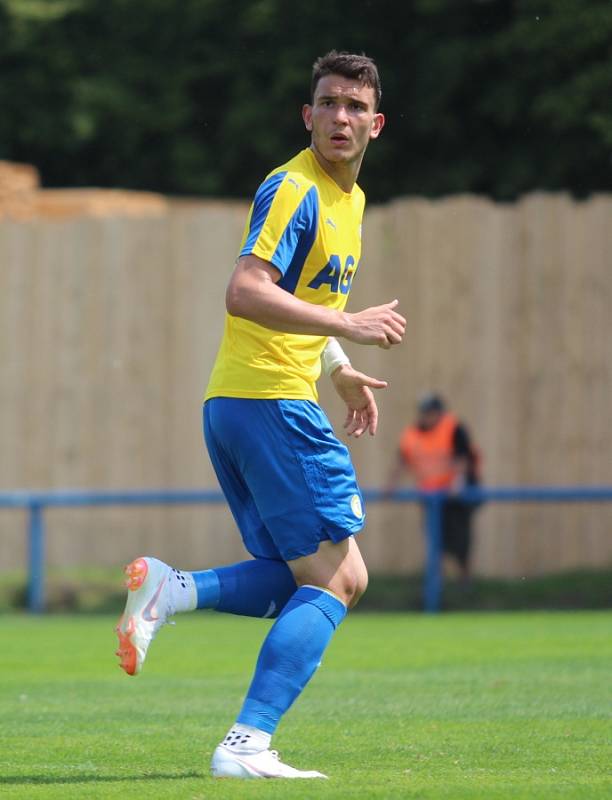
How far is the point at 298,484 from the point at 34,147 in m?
21.9

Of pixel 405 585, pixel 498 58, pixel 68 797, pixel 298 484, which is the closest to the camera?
pixel 68 797

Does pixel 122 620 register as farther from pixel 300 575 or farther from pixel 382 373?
pixel 382 373

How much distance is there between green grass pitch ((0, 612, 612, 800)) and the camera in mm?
5293

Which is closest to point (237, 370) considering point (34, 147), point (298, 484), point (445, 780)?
point (298, 484)

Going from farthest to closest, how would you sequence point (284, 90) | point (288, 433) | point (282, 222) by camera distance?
point (284, 90) < point (288, 433) < point (282, 222)

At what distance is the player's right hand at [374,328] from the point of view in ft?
17.5

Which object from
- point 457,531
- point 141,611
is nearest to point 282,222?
point 141,611

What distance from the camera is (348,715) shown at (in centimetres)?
743

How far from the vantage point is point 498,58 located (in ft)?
75.2

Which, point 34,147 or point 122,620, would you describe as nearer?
point 122,620

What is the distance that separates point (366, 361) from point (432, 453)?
1189 millimetres

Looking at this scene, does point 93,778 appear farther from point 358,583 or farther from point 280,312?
point 280,312

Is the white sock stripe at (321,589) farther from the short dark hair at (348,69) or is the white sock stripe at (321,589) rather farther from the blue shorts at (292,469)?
the short dark hair at (348,69)

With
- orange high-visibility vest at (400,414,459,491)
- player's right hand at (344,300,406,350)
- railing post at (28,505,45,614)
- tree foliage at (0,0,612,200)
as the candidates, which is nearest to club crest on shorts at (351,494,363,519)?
player's right hand at (344,300,406,350)
